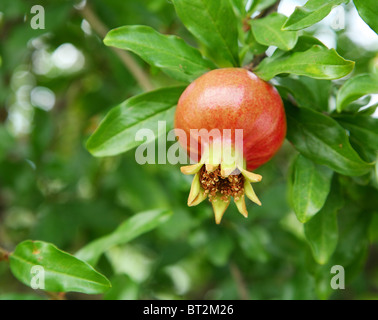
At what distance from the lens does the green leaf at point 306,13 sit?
86 centimetres

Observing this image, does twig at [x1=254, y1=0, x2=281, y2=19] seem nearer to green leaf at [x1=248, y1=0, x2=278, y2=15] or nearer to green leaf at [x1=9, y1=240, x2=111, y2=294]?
green leaf at [x1=248, y1=0, x2=278, y2=15]

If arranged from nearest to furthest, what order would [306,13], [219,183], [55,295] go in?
1. [306,13]
2. [219,183]
3. [55,295]

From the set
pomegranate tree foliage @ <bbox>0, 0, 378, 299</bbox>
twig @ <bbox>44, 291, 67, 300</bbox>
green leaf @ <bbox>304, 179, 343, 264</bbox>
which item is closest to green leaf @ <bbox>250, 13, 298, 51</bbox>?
pomegranate tree foliage @ <bbox>0, 0, 378, 299</bbox>

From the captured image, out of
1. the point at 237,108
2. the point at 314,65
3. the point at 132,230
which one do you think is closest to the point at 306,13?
the point at 314,65

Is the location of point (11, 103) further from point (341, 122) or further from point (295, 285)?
point (341, 122)

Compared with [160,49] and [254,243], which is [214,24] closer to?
[160,49]

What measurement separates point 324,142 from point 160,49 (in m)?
0.43

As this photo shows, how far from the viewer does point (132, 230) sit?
49.8 inches

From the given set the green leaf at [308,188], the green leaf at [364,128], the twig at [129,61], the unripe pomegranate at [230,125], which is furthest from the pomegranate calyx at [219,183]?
the twig at [129,61]

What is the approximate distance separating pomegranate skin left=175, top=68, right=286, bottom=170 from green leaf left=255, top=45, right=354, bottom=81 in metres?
0.05

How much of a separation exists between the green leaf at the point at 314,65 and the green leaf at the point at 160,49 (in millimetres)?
170

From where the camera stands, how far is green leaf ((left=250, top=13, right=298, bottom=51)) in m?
0.93
